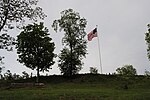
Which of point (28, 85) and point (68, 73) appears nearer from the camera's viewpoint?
point (28, 85)

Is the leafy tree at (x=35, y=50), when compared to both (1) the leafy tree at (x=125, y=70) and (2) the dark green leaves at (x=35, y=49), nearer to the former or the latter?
(2) the dark green leaves at (x=35, y=49)

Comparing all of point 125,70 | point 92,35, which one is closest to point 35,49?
point 92,35

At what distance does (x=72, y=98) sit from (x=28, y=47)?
3737 centimetres

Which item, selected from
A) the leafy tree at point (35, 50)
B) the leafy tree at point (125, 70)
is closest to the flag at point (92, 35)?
the leafy tree at point (35, 50)

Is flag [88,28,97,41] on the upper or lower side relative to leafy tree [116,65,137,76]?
upper

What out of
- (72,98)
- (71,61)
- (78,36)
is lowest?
(72,98)

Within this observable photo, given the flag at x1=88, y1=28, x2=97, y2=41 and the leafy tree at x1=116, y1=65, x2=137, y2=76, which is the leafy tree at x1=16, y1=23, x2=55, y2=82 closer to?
the flag at x1=88, y1=28, x2=97, y2=41

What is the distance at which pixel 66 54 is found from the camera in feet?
239

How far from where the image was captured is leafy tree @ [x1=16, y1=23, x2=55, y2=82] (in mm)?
67500

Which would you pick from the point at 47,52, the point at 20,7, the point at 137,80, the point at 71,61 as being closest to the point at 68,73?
the point at 71,61

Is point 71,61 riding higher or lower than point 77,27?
lower

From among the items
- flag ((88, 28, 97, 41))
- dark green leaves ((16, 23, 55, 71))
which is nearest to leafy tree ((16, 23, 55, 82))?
dark green leaves ((16, 23, 55, 71))

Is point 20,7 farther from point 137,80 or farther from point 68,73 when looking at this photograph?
point 68,73

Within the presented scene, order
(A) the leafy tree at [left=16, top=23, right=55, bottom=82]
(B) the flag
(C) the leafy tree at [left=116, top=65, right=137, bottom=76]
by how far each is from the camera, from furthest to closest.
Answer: (C) the leafy tree at [left=116, top=65, right=137, bottom=76] → (A) the leafy tree at [left=16, top=23, right=55, bottom=82] → (B) the flag
